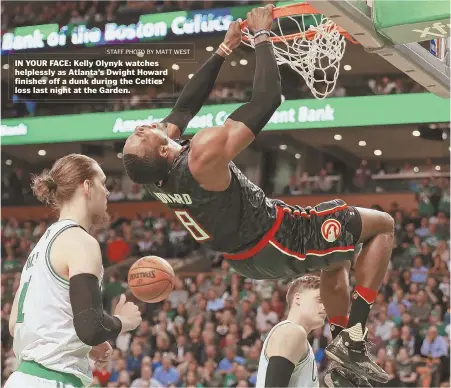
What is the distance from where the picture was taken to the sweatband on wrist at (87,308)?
353 cm

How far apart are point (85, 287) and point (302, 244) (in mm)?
1419

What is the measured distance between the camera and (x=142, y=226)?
18.3 m

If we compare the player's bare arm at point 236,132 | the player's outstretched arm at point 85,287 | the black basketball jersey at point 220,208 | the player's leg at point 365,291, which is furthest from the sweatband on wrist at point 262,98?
the player's outstretched arm at point 85,287

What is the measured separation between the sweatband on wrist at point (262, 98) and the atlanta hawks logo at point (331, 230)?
742mm

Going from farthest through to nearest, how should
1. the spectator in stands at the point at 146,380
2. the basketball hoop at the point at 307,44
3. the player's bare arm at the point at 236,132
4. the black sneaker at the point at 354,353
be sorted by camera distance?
the spectator in stands at the point at 146,380, the basketball hoop at the point at 307,44, the black sneaker at the point at 354,353, the player's bare arm at the point at 236,132

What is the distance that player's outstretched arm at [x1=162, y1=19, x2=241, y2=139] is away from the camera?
4.79m

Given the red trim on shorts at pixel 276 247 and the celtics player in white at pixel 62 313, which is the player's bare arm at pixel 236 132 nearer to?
the red trim on shorts at pixel 276 247

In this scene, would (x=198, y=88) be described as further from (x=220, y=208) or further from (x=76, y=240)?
(x=76, y=240)

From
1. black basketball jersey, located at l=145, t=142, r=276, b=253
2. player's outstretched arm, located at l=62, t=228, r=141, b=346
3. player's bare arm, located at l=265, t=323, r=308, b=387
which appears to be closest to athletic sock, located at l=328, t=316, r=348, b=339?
player's bare arm, located at l=265, t=323, r=308, b=387

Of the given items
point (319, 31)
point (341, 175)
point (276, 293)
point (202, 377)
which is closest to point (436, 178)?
point (341, 175)

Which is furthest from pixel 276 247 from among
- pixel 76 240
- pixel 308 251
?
pixel 76 240

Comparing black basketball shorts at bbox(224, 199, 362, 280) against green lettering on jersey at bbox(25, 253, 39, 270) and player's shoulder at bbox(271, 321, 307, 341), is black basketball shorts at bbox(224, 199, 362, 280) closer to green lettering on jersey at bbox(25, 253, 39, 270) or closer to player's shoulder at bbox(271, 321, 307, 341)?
player's shoulder at bbox(271, 321, 307, 341)

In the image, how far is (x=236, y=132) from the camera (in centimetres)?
407

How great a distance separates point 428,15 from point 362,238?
1.29m
